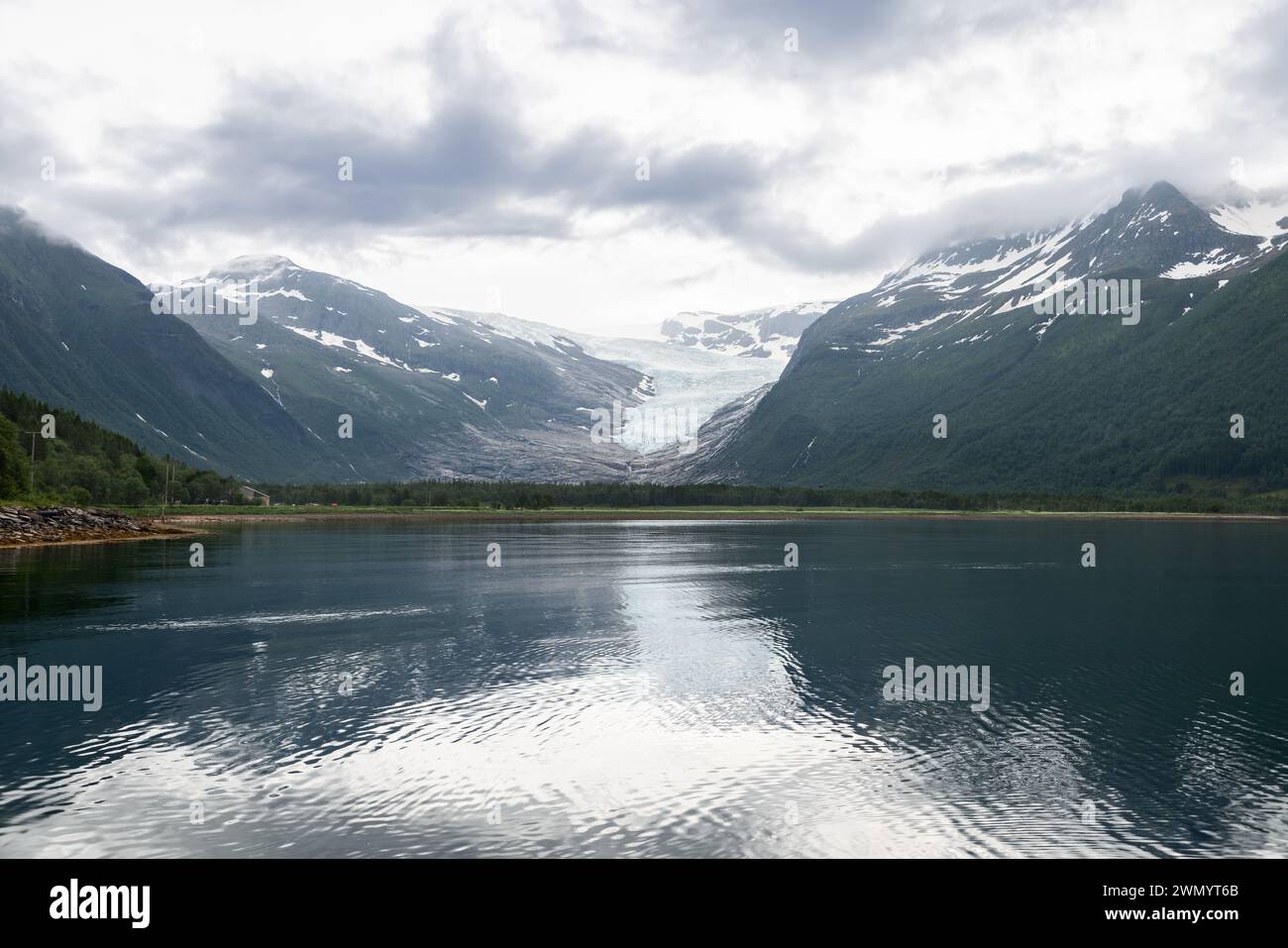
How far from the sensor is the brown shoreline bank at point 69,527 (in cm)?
11188

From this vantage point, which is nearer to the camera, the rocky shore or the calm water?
the calm water

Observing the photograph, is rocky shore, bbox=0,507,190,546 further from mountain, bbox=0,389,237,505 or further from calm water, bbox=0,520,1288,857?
calm water, bbox=0,520,1288,857

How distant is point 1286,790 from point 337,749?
89.2ft

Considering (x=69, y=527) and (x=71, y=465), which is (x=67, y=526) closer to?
(x=69, y=527)

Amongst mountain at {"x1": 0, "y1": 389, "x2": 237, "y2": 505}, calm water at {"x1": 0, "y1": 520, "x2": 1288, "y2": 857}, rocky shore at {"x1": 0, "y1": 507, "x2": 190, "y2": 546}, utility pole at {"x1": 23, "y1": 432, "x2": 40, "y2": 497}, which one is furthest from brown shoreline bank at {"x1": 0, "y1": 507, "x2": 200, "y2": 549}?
calm water at {"x1": 0, "y1": 520, "x2": 1288, "y2": 857}

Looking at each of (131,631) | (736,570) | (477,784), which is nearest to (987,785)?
(477,784)

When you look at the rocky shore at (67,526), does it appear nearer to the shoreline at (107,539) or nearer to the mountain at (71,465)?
the shoreline at (107,539)

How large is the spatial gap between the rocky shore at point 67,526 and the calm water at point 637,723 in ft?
142

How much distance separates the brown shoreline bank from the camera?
112 meters

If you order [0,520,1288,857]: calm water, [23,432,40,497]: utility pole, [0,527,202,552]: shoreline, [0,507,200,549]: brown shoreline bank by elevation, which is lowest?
[0,520,1288,857]: calm water

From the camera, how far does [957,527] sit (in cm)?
18450

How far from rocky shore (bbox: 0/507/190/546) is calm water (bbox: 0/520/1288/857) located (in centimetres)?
4322

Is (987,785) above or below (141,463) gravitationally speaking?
below
